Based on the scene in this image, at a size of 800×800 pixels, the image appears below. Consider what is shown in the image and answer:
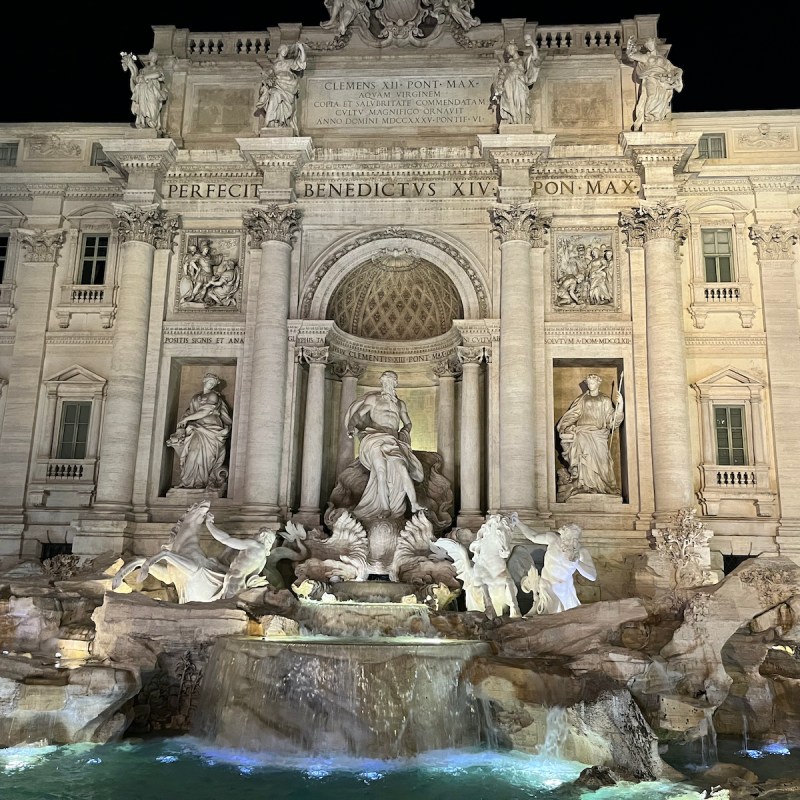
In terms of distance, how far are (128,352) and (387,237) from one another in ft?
23.8

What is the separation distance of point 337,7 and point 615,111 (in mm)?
8122

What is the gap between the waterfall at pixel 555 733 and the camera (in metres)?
11.8

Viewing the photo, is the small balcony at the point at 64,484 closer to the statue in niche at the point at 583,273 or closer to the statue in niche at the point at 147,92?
the statue in niche at the point at 147,92

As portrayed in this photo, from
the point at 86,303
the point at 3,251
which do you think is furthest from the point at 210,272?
the point at 3,251

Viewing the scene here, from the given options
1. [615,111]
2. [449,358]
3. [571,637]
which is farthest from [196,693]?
[615,111]

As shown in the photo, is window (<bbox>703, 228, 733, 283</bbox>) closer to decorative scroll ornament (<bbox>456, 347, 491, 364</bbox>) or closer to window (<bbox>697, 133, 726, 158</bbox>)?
window (<bbox>697, 133, 726, 158</bbox>)

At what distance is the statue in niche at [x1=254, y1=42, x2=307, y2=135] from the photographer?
2164 cm

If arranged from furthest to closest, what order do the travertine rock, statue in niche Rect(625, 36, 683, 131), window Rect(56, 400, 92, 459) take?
1. window Rect(56, 400, 92, 459)
2. statue in niche Rect(625, 36, 683, 131)
3. the travertine rock

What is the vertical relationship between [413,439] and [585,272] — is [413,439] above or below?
below

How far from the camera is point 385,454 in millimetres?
19625

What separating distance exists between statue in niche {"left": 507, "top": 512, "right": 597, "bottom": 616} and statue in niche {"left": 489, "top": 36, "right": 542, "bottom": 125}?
11.0 m

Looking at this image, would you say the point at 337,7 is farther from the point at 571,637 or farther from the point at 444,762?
the point at 444,762

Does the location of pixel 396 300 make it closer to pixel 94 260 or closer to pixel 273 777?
pixel 94 260

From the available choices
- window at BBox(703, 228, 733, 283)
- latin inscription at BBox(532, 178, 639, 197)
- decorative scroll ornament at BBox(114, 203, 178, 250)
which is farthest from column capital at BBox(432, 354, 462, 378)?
decorative scroll ornament at BBox(114, 203, 178, 250)
